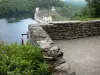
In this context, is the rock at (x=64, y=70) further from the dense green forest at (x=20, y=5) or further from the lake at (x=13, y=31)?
the dense green forest at (x=20, y=5)

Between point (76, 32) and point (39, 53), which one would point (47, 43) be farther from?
point (76, 32)

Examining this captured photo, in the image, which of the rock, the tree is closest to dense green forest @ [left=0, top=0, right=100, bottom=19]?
the tree

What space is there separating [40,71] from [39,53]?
48 cm

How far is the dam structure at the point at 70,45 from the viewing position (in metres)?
3.33

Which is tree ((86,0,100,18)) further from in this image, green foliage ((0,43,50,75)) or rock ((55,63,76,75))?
rock ((55,63,76,75))

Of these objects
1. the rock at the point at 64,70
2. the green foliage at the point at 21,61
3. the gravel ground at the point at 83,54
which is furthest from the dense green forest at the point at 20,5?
the rock at the point at 64,70

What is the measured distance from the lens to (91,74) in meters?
4.29

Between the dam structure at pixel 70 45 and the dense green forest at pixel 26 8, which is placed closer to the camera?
the dam structure at pixel 70 45

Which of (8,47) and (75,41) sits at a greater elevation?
(8,47)

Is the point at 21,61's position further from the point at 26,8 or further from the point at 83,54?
the point at 26,8

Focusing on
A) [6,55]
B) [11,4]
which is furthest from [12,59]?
[11,4]

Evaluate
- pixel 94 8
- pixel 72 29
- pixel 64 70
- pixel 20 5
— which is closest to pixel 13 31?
pixel 20 5

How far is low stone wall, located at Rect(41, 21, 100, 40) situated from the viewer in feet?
22.1

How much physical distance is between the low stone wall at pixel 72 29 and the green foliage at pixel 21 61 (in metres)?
2.97
